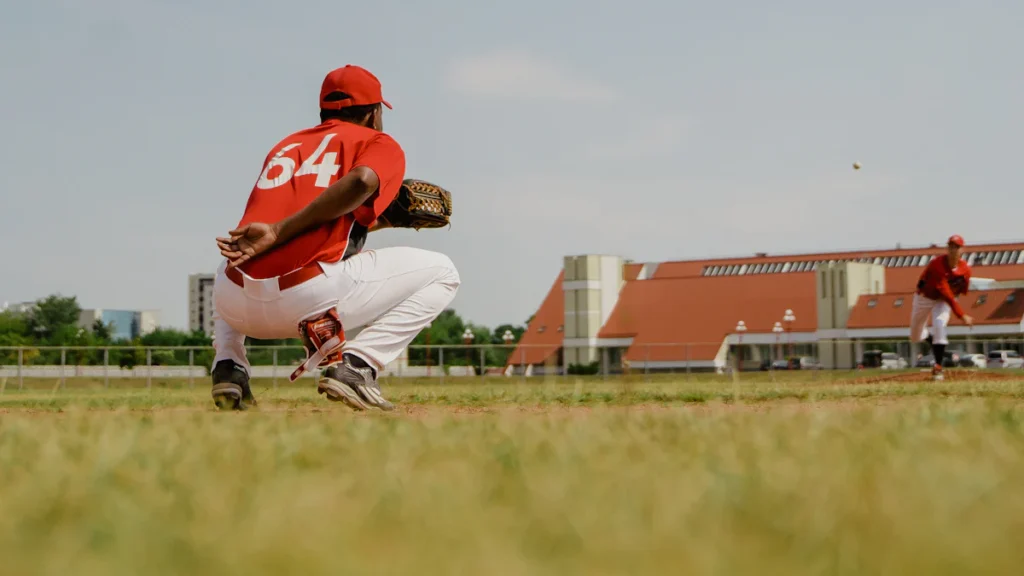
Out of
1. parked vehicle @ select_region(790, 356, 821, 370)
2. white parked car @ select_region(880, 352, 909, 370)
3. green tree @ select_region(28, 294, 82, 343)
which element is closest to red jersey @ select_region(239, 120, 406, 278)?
white parked car @ select_region(880, 352, 909, 370)

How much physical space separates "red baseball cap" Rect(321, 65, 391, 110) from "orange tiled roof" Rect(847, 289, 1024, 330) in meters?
71.2

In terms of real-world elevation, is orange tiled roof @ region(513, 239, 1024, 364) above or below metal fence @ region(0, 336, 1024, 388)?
above

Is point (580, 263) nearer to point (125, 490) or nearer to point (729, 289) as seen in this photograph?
point (729, 289)

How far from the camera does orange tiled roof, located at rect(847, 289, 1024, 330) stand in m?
73.1

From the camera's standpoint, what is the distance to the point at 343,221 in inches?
197

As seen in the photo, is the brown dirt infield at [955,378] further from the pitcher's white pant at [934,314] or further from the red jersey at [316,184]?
the red jersey at [316,184]

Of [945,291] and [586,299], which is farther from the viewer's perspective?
[586,299]

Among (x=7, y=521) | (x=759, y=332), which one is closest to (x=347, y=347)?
(x=7, y=521)

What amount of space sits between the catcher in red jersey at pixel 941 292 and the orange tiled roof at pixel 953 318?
59999 mm

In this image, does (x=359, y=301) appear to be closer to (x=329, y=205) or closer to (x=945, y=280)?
(x=329, y=205)

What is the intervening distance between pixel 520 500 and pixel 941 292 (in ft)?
45.0

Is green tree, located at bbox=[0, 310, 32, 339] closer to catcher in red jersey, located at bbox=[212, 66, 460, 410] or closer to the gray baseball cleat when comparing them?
catcher in red jersey, located at bbox=[212, 66, 460, 410]

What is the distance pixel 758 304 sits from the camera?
82.5 metres

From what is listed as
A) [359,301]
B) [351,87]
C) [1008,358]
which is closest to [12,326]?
[1008,358]
